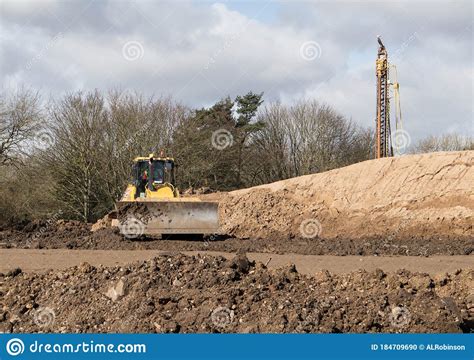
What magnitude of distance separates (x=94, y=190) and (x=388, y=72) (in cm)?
2332

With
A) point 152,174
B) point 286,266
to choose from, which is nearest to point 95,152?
point 152,174

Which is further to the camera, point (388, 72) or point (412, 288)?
point (388, 72)

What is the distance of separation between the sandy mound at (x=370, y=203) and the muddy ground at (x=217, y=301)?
1510cm

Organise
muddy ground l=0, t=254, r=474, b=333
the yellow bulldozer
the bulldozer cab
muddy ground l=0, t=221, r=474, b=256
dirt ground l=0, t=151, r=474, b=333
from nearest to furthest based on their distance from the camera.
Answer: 1. muddy ground l=0, t=254, r=474, b=333
2. dirt ground l=0, t=151, r=474, b=333
3. muddy ground l=0, t=221, r=474, b=256
4. the yellow bulldozer
5. the bulldozer cab

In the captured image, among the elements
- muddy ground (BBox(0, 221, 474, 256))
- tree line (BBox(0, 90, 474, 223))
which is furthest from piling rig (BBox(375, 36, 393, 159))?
muddy ground (BBox(0, 221, 474, 256))

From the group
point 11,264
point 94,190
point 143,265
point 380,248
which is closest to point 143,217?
point 11,264

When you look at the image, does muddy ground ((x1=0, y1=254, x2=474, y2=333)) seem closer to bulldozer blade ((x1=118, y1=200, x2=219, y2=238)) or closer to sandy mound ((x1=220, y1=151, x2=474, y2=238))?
bulldozer blade ((x1=118, y1=200, x2=219, y2=238))

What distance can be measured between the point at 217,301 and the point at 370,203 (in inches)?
754

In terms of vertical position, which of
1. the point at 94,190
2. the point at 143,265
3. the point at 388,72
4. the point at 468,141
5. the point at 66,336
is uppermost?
the point at 388,72

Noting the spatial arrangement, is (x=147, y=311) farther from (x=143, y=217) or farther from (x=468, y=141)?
(x=468, y=141)

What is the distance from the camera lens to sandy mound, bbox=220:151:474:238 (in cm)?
2342

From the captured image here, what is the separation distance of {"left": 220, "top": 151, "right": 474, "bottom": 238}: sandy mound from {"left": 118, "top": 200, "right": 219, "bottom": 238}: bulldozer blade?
717cm

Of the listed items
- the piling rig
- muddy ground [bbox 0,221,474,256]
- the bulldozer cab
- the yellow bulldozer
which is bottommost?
muddy ground [bbox 0,221,474,256]

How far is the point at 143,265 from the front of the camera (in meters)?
8.12
